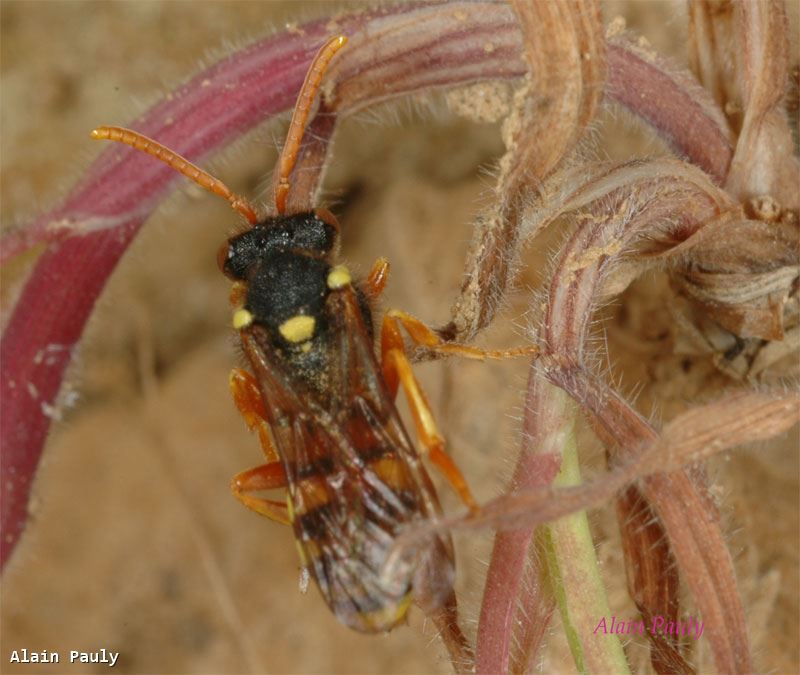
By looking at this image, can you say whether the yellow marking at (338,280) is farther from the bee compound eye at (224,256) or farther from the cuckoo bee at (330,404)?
the bee compound eye at (224,256)

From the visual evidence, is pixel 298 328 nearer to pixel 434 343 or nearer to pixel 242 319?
pixel 242 319

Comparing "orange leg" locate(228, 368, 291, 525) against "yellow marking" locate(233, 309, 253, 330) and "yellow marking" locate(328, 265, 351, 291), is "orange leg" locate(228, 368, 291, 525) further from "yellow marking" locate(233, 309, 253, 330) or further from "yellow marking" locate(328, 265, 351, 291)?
"yellow marking" locate(328, 265, 351, 291)

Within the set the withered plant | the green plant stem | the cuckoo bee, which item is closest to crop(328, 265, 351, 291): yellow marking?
the cuckoo bee

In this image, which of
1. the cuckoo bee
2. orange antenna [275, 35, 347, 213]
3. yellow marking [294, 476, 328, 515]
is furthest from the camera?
orange antenna [275, 35, 347, 213]

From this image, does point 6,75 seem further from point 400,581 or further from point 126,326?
point 400,581

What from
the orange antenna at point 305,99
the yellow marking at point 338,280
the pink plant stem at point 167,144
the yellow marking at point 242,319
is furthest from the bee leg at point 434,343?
the pink plant stem at point 167,144

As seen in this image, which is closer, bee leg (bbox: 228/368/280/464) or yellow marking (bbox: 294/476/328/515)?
yellow marking (bbox: 294/476/328/515)

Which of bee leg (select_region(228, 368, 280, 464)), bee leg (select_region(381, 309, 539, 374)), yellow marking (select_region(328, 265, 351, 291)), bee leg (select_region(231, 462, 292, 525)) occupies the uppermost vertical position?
yellow marking (select_region(328, 265, 351, 291))

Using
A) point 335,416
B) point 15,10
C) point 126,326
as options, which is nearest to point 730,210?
point 335,416
